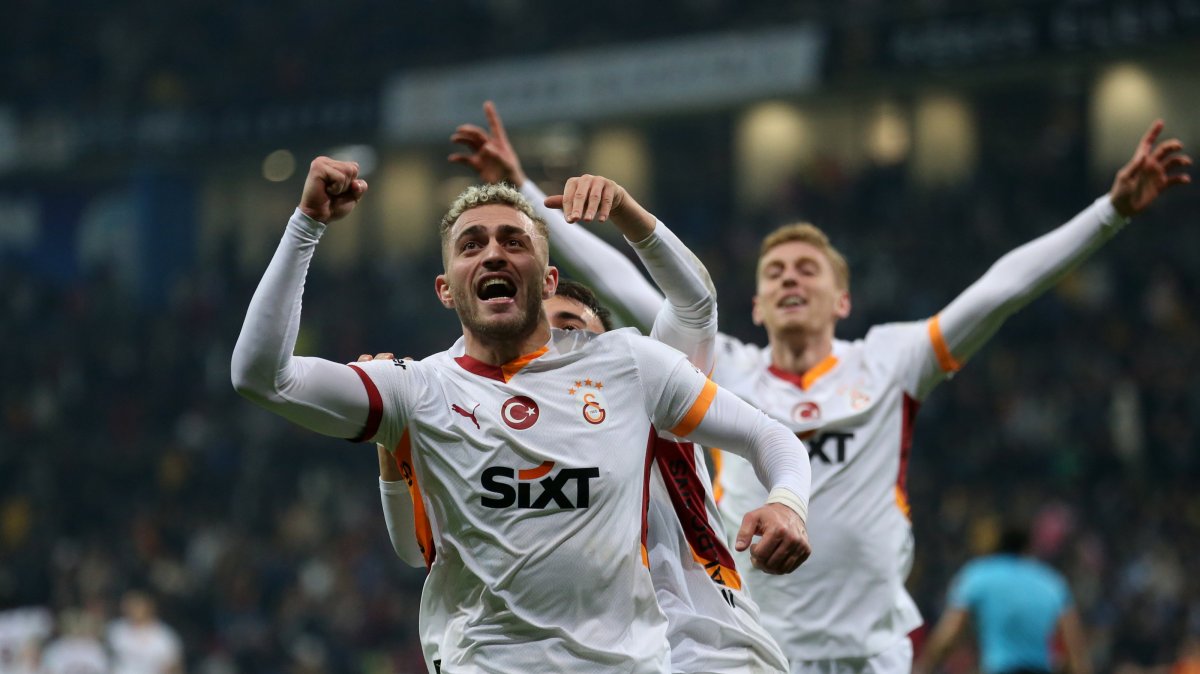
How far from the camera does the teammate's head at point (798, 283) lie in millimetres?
5949

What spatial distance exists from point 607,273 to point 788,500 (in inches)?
79.6

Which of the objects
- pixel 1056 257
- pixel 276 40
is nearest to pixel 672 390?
pixel 1056 257

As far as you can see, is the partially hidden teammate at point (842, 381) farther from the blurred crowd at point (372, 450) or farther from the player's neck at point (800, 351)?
the blurred crowd at point (372, 450)

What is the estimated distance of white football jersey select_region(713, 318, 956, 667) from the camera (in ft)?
18.6

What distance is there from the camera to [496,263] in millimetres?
4195

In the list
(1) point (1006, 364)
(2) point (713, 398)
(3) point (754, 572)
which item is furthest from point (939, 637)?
(1) point (1006, 364)

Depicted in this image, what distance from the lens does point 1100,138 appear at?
2231 centimetres

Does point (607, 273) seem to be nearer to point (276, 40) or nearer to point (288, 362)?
point (288, 362)

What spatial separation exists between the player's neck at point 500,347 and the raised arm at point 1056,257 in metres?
2.16

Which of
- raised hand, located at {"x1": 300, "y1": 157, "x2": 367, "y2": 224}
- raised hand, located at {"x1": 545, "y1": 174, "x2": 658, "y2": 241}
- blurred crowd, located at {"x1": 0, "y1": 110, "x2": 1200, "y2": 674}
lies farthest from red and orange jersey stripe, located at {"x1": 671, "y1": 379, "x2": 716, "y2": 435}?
blurred crowd, located at {"x1": 0, "y1": 110, "x2": 1200, "y2": 674}

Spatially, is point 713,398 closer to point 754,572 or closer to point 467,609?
point 467,609

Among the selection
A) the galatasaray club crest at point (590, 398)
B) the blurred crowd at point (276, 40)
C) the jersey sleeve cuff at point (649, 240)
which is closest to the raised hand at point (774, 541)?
the galatasaray club crest at point (590, 398)

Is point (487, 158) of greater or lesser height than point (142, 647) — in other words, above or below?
above

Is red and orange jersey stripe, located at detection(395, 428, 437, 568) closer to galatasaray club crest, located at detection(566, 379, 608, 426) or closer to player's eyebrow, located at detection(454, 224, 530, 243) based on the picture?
galatasaray club crest, located at detection(566, 379, 608, 426)
